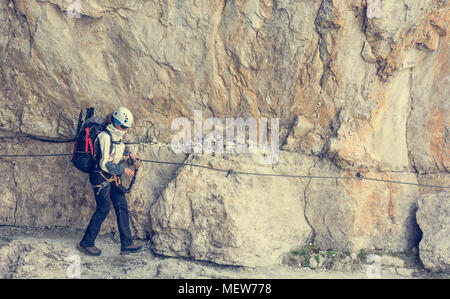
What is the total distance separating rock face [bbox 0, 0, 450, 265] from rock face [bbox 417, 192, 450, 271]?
0.75ft

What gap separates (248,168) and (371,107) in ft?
6.50

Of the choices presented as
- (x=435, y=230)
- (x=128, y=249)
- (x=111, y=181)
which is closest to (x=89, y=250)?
(x=128, y=249)

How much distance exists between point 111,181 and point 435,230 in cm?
463

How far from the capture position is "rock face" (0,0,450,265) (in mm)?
7281

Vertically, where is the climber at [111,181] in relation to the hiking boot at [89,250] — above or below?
above

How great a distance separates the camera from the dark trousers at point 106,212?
7.38 metres

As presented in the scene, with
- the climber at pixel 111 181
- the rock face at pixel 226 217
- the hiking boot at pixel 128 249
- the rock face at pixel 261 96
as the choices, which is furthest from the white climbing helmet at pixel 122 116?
the hiking boot at pixel 128 249

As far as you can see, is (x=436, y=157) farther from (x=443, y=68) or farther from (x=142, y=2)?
(x=142, y=2)

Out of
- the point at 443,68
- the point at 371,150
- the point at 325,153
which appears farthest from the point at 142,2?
the point at 443,68

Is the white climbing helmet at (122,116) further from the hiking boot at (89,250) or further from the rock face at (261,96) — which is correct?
the hiking boot at (89,250)

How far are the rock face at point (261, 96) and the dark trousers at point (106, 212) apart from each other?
0.92 ft

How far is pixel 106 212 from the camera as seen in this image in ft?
24.5

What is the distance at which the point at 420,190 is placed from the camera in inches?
307

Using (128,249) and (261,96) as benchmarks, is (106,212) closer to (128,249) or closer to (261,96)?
(128,249)
